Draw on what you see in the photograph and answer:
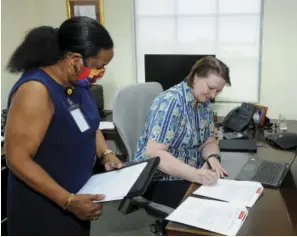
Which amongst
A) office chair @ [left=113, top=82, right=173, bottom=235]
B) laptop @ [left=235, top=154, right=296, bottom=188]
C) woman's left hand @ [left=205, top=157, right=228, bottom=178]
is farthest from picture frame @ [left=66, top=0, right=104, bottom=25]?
laptop @ [left=235, top=154, right=296, bottom=188]

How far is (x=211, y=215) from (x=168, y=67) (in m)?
1.69

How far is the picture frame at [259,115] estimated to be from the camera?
2.69 m

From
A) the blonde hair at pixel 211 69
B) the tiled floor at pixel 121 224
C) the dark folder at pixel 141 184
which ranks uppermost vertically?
the blonde hair at pixel 211 69

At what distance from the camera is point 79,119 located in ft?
4.52

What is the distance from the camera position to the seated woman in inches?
71.4

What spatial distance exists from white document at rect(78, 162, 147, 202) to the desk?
21cm

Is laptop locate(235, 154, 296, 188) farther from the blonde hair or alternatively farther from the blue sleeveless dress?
the blue sleeveless dress

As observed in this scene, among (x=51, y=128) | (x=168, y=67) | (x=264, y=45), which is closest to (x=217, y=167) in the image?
(x=51, y=128)

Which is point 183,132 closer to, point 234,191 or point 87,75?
point 234,191

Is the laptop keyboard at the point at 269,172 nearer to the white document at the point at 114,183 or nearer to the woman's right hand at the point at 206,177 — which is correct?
the woman's right hand at the point at 206,177

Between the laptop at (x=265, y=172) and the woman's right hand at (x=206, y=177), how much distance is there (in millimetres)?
154

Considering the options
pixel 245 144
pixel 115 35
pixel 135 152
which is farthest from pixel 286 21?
pixel 135 152

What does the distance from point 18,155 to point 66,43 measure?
0.41 meters

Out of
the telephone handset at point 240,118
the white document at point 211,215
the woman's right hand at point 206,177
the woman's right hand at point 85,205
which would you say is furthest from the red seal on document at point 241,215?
the telephone handset at point 240,118
